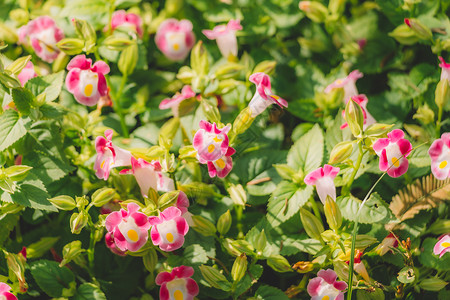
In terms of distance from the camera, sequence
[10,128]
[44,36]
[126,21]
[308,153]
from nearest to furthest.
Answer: [10,128] < [308,153] < [44,36] < [126,21]

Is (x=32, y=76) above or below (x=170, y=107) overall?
above

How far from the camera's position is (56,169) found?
1389mm

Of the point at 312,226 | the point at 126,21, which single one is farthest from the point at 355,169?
the point at 126,21

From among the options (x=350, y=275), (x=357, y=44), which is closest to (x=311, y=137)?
(x=350, y=275)

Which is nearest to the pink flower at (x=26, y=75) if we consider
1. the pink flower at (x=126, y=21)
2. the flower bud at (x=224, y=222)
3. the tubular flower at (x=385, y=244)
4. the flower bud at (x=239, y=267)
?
the pink flower at (x=126, y=21)

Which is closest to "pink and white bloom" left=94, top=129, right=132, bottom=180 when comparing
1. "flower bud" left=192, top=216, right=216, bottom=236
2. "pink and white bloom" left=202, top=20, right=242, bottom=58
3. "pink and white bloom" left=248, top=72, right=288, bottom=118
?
"flower bud" left=192, top=216, right=216, bottom=236

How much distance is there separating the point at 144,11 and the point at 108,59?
409mm

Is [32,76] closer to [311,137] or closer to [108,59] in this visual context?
[108,59]

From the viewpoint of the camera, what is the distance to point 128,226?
3.98 feet

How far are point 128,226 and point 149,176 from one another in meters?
0.18

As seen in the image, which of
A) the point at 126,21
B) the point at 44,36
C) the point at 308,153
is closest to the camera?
the point at 308,153

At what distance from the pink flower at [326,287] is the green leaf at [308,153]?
28 centimetres

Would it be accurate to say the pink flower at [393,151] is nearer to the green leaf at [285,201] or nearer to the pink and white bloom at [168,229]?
the green leaf at [285,201]

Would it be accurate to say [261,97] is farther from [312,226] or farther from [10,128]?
[10,128]
